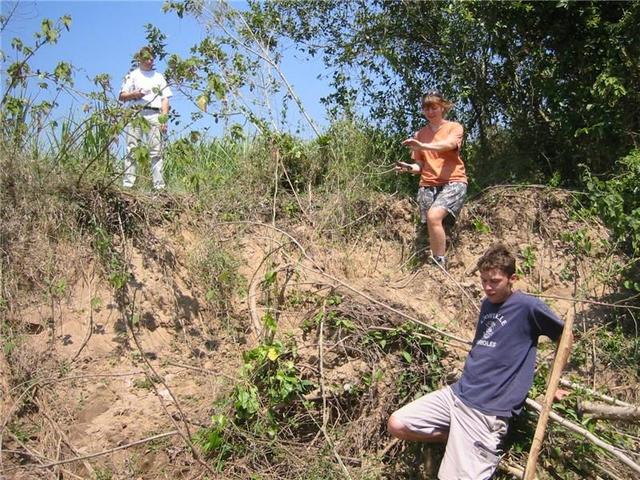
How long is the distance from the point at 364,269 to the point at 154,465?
2.70 metres

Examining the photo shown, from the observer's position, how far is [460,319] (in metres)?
5.62

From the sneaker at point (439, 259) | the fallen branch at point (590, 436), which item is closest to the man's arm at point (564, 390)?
the fallen branch at point (590, 436)

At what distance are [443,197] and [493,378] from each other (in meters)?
2.55

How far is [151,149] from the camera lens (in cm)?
582

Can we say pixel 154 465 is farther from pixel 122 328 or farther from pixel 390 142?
pixel 390 142

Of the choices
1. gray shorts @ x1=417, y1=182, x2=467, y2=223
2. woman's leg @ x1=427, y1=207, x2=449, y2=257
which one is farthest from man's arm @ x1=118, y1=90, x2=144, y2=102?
woman's leg @ x1=427, y1=207, x2=449, y2=257

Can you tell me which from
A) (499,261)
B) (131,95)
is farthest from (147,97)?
(499,261)

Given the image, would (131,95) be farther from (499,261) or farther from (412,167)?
(499,261)

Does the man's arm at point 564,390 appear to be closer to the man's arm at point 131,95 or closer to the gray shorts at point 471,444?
the gray shorts at point 471,444

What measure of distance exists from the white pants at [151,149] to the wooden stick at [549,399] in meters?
3.66

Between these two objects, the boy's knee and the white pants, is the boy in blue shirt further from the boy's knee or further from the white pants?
the white pants

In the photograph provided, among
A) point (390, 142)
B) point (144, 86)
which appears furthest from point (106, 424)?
point (390, 142)

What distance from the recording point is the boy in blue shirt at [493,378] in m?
3.64

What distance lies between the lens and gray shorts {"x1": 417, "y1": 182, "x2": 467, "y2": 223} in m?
5.97
